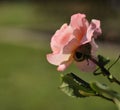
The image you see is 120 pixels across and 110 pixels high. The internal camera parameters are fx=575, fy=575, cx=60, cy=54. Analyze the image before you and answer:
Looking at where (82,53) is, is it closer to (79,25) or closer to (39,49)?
(79,25)

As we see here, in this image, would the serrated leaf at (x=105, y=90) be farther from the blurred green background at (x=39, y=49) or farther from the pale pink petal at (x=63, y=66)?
the blurred green background at (x=39, y=49)

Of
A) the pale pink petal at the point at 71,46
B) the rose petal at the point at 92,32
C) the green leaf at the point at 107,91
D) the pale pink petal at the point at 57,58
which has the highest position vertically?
the rose petal at the point at 92,32

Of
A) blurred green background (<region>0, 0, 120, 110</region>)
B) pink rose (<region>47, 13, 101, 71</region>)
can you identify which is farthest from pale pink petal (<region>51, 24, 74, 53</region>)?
blurred green background (<region>0, 0, 120, 110</region>)

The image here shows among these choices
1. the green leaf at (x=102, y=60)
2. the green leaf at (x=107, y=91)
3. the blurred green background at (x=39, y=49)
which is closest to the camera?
the green leaf at (x=107, y=91)

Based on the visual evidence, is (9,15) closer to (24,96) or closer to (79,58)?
(24,96)

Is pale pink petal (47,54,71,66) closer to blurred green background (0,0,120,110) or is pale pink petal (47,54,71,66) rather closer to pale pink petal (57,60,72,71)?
pale pink petal (57,60,72,71)

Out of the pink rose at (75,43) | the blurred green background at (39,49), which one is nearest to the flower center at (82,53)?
the pink rose at (75,43)
